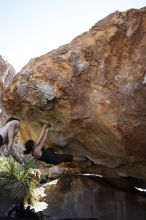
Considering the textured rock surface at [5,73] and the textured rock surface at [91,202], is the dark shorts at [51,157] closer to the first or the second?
the textured rock surface at [91,202]

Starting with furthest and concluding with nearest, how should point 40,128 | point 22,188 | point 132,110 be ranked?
point 22,188
point 40,128
point 132,110

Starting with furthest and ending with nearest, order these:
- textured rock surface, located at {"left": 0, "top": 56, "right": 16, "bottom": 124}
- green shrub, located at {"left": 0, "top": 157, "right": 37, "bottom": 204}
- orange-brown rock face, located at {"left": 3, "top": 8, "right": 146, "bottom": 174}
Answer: textured rock surface, located at {"left": 0, "top": 56, "right": 16, "bottom": 124}, green shrub, located at {"left": 0, "top": 157, "right": 37, "bottom": 204}, orange-brown rock face, located at {"left": 3, "top": 8, "right": 146, "bottom": 174}

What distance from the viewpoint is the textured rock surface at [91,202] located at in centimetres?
985

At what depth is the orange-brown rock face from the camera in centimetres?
746

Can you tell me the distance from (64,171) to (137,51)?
5.15 metres

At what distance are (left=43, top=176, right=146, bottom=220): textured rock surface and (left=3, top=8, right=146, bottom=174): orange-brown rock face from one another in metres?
2.22

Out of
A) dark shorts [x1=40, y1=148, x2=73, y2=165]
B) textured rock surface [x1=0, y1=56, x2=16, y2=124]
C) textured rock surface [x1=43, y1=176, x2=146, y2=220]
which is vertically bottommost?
textured rock surface [x1=43, y1=176, x2=146, y2=220]

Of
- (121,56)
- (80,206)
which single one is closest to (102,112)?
(121,56)

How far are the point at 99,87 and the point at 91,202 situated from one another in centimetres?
403

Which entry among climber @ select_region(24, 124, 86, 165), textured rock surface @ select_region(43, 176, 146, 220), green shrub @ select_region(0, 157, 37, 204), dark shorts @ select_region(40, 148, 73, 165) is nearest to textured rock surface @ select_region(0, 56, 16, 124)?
green shrub @ select_region(0, 157, 37, 204)

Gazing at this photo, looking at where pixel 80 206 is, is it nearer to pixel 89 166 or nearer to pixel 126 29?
pixel 89 166

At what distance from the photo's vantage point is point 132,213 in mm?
9875

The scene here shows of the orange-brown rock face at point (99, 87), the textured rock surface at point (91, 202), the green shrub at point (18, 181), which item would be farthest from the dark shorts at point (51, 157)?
the green shrub at point (18, 181)

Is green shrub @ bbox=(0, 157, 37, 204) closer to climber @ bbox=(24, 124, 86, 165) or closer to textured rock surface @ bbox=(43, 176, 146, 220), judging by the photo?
textured rock surface @ bbox=(43, 176, 146, 220)
